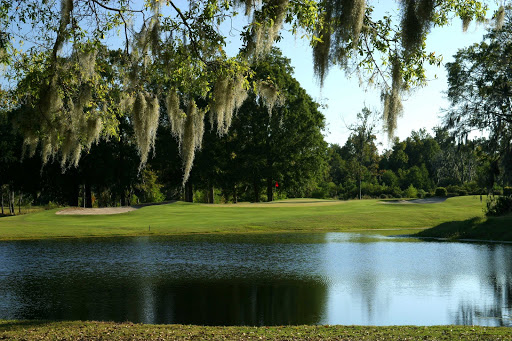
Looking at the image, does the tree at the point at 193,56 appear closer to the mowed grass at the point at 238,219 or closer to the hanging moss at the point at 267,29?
the hanging moss at the point at 267,29

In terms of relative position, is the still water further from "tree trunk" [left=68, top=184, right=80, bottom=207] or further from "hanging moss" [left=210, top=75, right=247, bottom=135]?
"tree trunk" [left=68, top=184, right=80, bottom=207]

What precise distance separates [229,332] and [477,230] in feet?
62.2

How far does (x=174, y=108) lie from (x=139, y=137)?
101cm

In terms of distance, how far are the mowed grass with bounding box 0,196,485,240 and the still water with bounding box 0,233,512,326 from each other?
592 centimetres

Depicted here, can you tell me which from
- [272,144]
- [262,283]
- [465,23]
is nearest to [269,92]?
[465,23]

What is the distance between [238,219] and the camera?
102 ft

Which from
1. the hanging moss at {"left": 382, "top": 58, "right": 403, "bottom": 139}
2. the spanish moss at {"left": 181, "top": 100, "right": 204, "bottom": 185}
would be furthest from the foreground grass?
the spanish moss at {"left": 181, "top": 100, "right": 204, "bottom": 185}

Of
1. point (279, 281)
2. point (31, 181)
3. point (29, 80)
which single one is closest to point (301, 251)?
point (279, 281)

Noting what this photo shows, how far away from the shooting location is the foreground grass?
7137 mm

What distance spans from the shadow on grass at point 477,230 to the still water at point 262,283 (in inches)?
98.7

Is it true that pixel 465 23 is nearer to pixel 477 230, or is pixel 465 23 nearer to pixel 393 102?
pixel 393 102

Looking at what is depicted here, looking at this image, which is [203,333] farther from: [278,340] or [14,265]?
[14,265]

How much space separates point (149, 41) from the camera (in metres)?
9.85

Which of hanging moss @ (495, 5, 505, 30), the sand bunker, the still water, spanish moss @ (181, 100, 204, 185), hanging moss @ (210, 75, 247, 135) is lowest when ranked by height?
the still water
